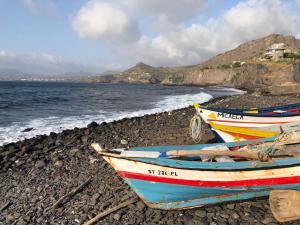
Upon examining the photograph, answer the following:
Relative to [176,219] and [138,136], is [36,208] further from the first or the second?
[138,136]

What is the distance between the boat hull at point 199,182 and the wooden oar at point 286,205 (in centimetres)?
43

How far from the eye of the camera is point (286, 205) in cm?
761

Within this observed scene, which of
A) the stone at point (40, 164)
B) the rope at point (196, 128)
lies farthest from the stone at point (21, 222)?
the rope at point (196, 128)

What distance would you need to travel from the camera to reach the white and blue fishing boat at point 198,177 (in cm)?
791

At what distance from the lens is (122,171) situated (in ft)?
26.8

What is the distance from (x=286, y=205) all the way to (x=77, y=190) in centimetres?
615

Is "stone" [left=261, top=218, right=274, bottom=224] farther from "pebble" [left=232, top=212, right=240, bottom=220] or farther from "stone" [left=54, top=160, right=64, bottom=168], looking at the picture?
"stone" [left=54, top=160, right=64, bottom=168]

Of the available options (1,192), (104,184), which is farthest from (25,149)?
(104,184)

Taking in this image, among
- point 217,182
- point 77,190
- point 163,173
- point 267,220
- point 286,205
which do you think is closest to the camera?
point 286,205

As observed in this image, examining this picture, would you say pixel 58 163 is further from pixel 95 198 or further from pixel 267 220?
pixel 267 220

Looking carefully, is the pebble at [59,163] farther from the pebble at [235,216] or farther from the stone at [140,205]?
the pebble at [235,216]

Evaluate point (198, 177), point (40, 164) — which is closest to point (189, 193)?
point (198, 177)

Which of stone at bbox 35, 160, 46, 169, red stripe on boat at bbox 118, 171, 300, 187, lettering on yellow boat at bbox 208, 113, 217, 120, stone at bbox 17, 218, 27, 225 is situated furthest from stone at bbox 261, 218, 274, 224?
stone at bbox 35, 160, 46, 169

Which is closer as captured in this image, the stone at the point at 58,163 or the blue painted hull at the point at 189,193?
the blue painted hull at the point at 189,193
